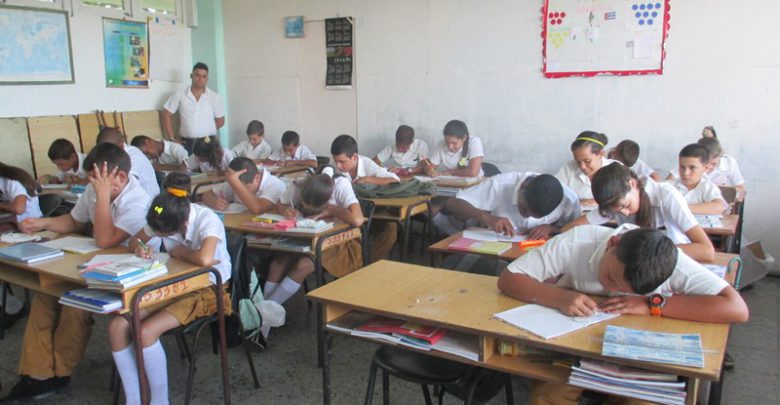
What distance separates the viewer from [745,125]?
492 centimetres

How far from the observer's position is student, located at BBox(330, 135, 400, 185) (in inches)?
178

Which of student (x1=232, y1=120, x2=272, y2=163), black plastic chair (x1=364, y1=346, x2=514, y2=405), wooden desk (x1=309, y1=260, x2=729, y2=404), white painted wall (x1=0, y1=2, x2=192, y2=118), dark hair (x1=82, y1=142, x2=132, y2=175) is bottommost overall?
black plastic chair (x1=364, y1=346, x2=514, y2=405)

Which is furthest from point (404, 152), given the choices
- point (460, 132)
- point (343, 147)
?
point (343, 147)

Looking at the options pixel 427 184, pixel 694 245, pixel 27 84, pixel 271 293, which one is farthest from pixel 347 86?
pixel 694 245

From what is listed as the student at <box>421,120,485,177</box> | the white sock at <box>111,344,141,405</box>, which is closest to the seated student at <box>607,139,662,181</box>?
the student at <box>421,120,485,177</box>

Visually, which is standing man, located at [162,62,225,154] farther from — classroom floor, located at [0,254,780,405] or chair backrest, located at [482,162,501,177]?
classroom floor, located at [0,254,780,405]

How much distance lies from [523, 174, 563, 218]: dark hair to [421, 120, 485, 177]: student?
7.71 ft

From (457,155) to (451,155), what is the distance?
0.06 m

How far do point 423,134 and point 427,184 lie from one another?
1.85 meters

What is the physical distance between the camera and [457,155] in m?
5.73

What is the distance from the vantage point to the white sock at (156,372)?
2.54 m

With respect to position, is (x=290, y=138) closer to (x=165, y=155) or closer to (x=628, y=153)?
(x=165, y=155)

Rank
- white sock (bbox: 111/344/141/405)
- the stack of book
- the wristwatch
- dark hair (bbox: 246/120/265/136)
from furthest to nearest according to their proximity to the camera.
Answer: dark hair (bbox: 246/120/265/136)
white sock (bbox: 111/344/141/405)
the wristwatch
the stack of book

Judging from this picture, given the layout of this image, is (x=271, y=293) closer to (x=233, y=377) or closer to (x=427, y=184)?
(x=233, y=377)
